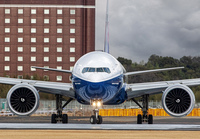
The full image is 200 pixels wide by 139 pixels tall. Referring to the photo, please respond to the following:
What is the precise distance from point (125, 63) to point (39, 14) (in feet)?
141

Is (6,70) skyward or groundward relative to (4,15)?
groundward

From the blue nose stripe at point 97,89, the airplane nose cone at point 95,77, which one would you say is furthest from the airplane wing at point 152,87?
the airplane nose cone at point 95,77

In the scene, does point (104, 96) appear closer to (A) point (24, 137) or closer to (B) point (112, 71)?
(B) point (112, 71)

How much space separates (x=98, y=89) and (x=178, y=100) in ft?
15.2

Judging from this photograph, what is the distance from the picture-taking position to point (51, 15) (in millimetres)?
121312

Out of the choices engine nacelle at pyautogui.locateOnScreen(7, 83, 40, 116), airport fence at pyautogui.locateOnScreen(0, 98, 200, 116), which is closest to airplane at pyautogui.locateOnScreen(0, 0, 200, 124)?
engine nacelle at pyautogui.locateOnScreen(7, 83, 40, 116)

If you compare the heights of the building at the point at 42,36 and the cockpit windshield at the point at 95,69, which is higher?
the building at the point at 42,36

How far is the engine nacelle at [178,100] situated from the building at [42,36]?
3696 inches

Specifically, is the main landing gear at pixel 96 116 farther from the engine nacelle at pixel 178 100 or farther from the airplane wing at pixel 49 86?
the engine nacelle at pixel 178 100

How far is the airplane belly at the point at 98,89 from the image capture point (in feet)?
76.1

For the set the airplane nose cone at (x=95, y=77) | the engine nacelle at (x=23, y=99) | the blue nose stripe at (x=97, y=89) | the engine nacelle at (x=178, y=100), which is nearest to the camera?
the airplane nose cone at (x=95, y=77)

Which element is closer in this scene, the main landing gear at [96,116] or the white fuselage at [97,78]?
the white fuselage at [97,78]

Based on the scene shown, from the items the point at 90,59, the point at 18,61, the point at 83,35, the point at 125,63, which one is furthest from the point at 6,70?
the point at 90,59

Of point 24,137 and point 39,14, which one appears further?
point 39,14
